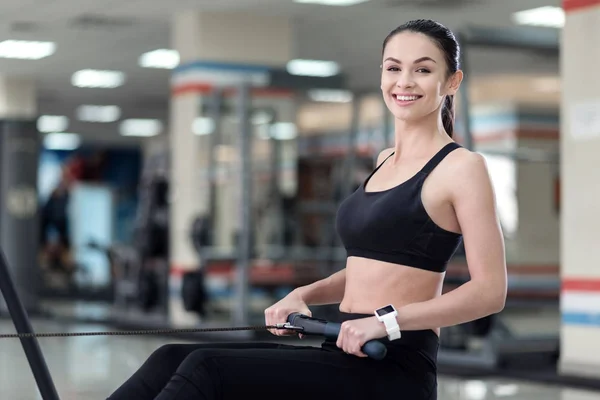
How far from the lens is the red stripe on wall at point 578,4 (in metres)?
6.47

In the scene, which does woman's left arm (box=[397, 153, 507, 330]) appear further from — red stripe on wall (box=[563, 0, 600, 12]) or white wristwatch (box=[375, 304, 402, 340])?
red stripe on wall (box=[563, 0, 600, 12])

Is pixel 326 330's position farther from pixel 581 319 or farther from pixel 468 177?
pixel 581 319

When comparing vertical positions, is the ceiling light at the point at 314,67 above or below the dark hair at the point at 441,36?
above

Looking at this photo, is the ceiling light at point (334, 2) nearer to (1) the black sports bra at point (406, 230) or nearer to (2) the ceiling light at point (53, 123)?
(1) the black sports bra at point (406, 230)

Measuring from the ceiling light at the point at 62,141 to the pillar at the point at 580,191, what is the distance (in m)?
16.1

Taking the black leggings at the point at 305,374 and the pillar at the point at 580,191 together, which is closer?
the black leggings at the point at 305,374

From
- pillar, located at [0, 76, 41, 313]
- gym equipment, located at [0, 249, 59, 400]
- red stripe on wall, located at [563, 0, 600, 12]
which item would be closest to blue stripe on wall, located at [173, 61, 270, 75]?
pillar, located at [0, 76, 41, 313]

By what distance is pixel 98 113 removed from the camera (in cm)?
1827

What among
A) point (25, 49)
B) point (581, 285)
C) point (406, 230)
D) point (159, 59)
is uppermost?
point (25, 49)

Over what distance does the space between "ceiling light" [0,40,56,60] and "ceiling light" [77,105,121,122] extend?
4.85 meters

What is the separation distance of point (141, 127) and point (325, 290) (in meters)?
18.8

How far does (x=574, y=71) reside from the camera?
6527 mm

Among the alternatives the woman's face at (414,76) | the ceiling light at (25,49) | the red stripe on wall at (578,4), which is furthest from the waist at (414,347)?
the ceiling light at (25,49)

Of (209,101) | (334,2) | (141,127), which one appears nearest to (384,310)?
(334,2)
